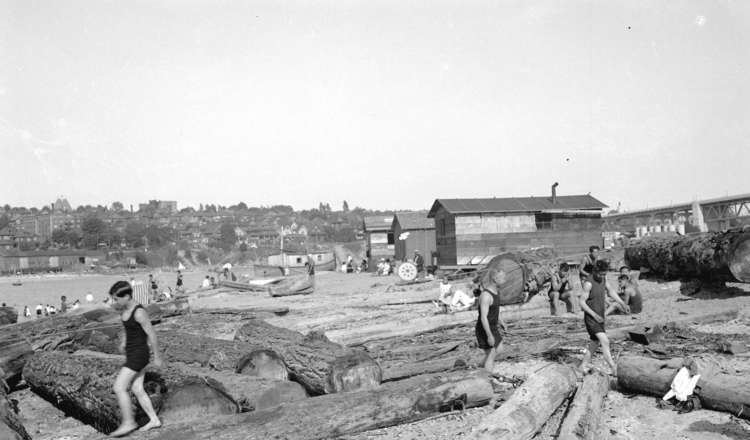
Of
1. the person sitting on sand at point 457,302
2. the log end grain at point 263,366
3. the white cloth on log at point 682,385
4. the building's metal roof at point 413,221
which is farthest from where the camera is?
the building's metal roof at point 413,221

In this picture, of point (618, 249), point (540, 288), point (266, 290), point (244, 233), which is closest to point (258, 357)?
point (540, 288)

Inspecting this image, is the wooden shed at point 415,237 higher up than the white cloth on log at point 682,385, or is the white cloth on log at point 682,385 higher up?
the wooden shed at point 415,237

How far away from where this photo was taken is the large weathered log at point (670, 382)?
6660mm

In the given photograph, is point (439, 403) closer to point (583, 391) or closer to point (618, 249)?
point (583, 391)

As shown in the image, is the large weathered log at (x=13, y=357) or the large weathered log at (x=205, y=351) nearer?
the large weathered log at (x=205, y=351)

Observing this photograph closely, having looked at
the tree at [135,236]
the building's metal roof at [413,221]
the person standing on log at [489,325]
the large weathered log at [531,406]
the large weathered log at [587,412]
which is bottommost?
the large weathered log at [587,412]

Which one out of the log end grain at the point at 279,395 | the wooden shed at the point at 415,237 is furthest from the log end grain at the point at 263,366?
the wooden shed at the point at 415,237

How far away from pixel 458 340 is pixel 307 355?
3.69 m

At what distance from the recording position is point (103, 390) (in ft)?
25.8

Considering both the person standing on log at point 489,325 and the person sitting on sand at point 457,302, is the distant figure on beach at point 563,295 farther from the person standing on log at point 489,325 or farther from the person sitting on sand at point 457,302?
the person standing on log at point 489,325

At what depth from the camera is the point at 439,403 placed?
7.29m

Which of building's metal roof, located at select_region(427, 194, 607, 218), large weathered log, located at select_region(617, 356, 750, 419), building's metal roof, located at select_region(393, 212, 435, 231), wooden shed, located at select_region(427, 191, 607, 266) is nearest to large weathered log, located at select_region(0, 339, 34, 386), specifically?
large weathered log, located at select_region(617, 356, 750, 419)

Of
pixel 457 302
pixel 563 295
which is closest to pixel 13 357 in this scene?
pixel 457 302

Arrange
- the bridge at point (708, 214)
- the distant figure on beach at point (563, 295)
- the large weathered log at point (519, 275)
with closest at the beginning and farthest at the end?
the distant figure on beach at point (563, 295) → the large weathered log at point (519, 275) → the bridge at point (708, 214)
